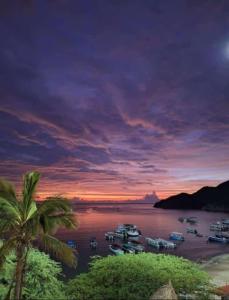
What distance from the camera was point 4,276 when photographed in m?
32.0

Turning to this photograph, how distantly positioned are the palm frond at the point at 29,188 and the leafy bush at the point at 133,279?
13724 millimetres

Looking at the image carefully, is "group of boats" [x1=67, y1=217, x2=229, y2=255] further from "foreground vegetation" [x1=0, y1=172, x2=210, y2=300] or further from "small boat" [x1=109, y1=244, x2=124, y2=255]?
"foreground vegetation" [x1=0, y1=172, x2=210, y2=300]

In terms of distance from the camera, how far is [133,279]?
34.8 m

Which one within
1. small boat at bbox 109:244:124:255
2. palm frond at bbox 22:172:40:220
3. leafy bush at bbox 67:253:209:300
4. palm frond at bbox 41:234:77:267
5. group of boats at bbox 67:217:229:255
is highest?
palm frond at bbox 22:172:40:220

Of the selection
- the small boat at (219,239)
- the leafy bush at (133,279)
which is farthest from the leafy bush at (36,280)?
the small boat at (219,239)

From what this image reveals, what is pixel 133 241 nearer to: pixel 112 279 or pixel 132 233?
pixel 132 233

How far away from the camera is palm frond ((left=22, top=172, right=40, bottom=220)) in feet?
79.3

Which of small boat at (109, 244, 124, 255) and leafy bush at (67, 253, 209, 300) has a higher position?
leafy bush at (67, 253, 209, 300)

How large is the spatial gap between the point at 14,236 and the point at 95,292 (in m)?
14.2

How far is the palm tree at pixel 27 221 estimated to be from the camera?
2317 cm

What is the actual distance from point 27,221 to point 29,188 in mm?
2423

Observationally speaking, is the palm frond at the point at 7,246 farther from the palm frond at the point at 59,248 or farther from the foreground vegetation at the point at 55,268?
the palm frond at the point at 59,248

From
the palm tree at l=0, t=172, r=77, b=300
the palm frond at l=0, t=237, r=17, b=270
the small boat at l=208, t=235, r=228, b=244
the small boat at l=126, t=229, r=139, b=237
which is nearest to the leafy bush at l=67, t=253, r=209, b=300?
the palm tree at l=0, t=172, r=77, b=300

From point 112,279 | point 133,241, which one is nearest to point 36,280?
point 112,279
